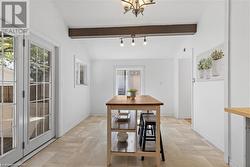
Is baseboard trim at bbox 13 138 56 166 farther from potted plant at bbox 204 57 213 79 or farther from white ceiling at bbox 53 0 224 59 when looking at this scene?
potted plant at bbox 204 57 213 79

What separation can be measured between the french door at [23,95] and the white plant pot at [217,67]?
340 cm

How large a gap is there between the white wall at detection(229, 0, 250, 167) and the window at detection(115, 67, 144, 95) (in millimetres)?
4812

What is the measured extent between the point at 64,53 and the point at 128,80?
135 inches

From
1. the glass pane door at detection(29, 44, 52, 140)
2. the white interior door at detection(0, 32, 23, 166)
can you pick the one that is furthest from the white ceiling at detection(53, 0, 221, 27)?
the white interior door at detection(0, 32, 23, 166)

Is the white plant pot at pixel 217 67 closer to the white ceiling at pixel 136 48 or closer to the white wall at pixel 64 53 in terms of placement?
the white ceiling at pixel 136 48

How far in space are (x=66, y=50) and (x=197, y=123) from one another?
3.80m

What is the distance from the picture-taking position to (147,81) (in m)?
7.41

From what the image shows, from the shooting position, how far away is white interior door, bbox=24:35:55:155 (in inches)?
125

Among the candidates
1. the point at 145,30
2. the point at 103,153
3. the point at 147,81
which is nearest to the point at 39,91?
the point at 103,153

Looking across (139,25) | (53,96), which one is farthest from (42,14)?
(139,25)

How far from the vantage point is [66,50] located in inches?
187

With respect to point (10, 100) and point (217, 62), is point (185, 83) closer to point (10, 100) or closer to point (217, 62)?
point (217, 62)

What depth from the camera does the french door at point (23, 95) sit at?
267cm

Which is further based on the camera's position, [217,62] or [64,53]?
[64,53]
